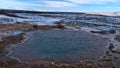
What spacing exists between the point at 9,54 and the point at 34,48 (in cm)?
518

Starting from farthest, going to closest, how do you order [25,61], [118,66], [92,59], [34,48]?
1. [34,48]
2. [92,59]
3. [25,61]
4. [118,66]

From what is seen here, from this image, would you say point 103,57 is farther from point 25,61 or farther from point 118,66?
point 25,61

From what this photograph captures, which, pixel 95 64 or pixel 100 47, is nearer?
pixel 95 64

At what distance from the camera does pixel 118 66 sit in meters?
25.4

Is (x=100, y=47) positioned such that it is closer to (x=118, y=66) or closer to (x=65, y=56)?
(x=65, y=56)

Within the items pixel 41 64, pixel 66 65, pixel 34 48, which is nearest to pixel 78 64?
pixel 66 65

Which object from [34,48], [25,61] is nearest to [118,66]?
[25,61]

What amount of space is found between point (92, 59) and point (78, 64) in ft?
10.8

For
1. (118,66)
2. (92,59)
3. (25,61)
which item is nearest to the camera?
(118,66)

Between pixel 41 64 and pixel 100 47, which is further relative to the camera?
pixel 100 47

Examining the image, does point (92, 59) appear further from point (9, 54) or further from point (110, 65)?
point (9, 54)

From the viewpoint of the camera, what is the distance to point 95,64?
26.6m

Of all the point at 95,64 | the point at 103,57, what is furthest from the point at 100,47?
the point at 95,64

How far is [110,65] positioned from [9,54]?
10.5 meters
